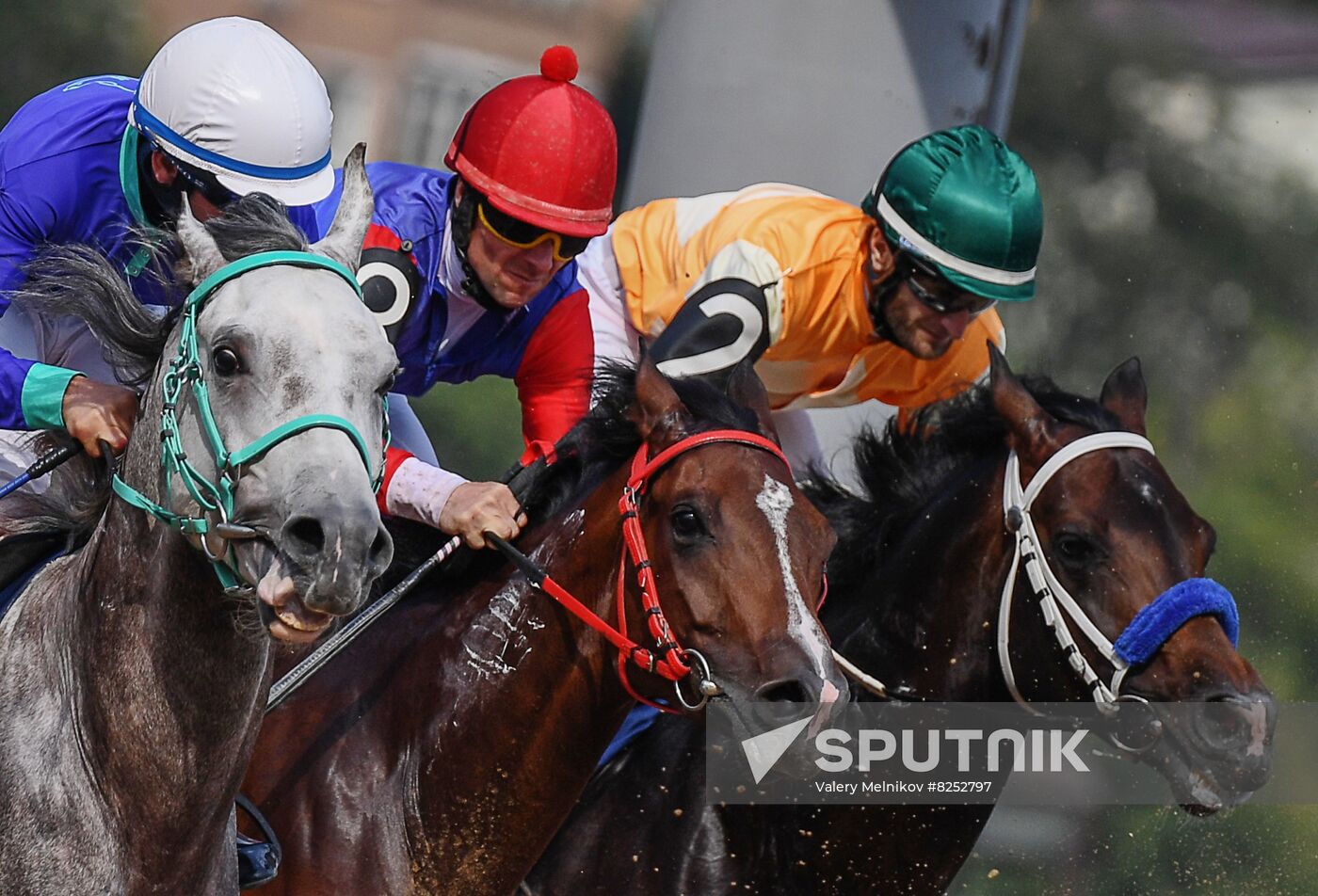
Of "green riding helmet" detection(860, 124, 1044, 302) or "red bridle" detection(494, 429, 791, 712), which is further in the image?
"green riding helmet" detection(860, 124, 1044, 302)

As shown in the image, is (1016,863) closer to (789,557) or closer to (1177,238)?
(789,557)

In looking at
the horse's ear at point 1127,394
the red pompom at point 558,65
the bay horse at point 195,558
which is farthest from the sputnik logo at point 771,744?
the red pompom at point 558,65

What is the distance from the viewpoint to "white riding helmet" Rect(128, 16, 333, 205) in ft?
8.41

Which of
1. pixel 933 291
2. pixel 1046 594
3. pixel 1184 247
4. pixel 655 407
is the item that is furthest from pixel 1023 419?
pixel 1184 247

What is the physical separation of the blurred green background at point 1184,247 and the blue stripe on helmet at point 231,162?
6.32m

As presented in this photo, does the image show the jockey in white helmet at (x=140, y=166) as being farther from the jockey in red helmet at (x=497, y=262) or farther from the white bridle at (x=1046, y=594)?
the white bridle at (x=1046, y=594)

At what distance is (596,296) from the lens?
13.5 feet

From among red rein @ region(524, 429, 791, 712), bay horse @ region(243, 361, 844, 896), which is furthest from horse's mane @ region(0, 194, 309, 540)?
red rein @ region(524, 429, 791, 712)

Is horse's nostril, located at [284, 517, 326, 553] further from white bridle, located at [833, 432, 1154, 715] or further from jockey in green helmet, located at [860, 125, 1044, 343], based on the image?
jockey in green helmet, located at [860, 125, 1044, 343]

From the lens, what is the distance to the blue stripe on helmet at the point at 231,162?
257cm

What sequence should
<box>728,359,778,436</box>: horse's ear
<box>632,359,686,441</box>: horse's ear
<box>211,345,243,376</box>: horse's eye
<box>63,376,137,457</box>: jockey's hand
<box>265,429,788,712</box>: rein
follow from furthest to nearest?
1. <box>728,359,778,436</box>: horse's ear
2. <box>632,359,686,441</box>: horse's ear
3. <box>265,429,788,712</box>: rein
4. <box>63,376,137,457</box>: jockey's hand
5. <box>211,345,243,376</box>: horse's eye

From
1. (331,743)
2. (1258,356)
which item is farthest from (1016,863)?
(1258,356)

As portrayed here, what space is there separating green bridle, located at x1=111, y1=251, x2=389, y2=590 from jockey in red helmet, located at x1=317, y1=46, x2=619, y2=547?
32.6 inches

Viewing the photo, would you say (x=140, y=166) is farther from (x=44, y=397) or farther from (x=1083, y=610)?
(x=1083, y=610)
